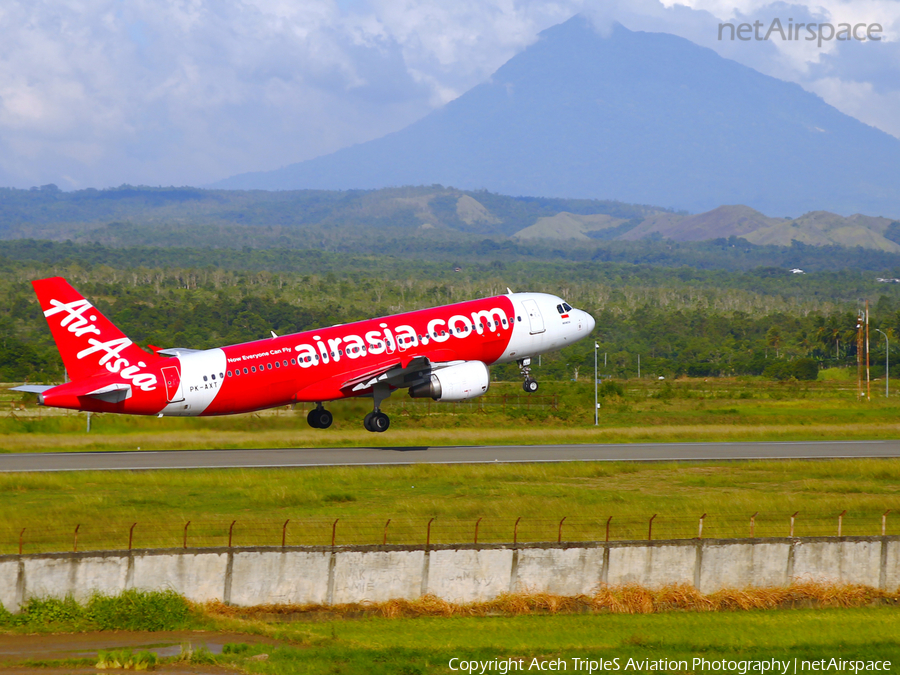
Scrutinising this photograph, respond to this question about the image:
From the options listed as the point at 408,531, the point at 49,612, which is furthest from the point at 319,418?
the point at 49,612

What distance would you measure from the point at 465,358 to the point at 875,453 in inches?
874

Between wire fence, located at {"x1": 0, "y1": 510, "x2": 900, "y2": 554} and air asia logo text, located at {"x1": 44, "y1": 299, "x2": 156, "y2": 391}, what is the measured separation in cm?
1718

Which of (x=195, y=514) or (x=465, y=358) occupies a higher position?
(x=465, y=358)

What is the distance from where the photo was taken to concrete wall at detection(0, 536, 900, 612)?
25297mm

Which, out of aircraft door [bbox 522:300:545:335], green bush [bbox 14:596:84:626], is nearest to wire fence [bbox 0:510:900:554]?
green bush [bbox 14:596:84:626]

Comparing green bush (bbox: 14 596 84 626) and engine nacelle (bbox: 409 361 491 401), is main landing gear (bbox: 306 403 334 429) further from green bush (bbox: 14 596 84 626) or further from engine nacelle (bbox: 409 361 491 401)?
green bush (bbox: 14 596 84 626)

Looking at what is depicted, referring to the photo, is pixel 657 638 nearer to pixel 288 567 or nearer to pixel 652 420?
pixel 288 567

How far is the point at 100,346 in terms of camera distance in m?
49.9

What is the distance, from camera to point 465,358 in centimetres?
5647

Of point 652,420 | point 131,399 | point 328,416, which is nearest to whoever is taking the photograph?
point 131,399

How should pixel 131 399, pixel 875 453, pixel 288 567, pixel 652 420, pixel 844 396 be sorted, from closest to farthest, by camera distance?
pixel 288 567, pixel 131 399, pixel 875 453, pixel 652 420, pixel 844 396

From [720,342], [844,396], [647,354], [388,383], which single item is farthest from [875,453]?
[720,342]

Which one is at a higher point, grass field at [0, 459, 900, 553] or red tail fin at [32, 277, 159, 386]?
red tail fin at [32, 277, 159, 386]

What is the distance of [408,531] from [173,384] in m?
22.7
